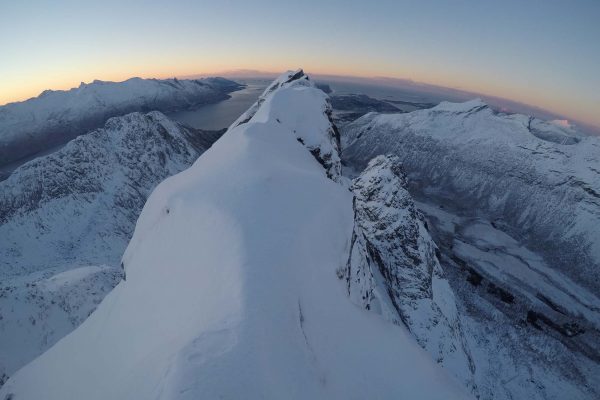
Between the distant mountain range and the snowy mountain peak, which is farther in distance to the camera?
the snowy mountain peak

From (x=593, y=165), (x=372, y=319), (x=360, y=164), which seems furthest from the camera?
(x=360, y=164)

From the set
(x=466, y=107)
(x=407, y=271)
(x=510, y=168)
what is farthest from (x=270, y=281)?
(x=466, y=107)

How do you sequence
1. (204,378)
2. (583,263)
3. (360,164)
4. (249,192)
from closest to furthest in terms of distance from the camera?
(204,378), (249,192), (583,263), (360,164)

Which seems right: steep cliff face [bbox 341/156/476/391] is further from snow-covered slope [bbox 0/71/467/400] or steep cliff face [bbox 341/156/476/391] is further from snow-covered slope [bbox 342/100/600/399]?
snow-covered slope [bbox 0/71/467/400]

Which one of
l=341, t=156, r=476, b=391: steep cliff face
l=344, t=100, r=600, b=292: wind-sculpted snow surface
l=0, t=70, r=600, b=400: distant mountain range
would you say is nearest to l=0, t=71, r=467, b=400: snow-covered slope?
l=0, t=70, r=600, b=400: distant mountain range

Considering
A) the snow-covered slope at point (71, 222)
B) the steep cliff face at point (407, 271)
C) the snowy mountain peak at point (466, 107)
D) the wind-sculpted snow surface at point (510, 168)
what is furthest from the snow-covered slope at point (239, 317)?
the snowy mountain peak at point (466, 107)

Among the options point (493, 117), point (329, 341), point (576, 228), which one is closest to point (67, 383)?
point (329, 341)

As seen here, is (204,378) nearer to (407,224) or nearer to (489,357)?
(407,224)
